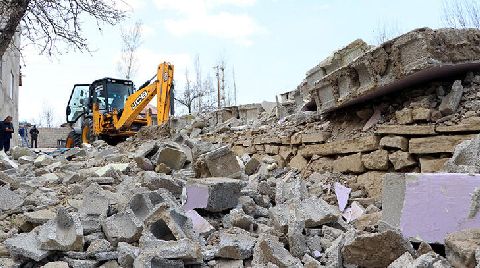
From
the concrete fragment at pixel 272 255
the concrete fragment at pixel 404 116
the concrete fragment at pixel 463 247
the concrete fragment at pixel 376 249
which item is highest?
the concrete fragment at pixel 404 116

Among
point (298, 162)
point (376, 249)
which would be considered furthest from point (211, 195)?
point (298, 162)

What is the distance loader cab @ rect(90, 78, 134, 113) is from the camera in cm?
1458

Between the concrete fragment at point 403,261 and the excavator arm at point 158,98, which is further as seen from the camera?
the excavator arm at point 158,98

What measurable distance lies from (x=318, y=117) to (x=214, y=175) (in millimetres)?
2292

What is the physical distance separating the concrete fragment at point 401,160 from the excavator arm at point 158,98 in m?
9.53

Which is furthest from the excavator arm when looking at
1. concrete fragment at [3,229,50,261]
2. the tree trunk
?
concrete fragment at [3,229,50,261]

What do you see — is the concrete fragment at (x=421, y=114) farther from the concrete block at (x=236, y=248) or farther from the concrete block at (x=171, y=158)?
the concrete block at (x=171, y=158)

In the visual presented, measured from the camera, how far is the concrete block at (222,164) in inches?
189

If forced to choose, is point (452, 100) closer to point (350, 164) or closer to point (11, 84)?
point (350, 164)

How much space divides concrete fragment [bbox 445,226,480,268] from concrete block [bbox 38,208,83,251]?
2.34 metres

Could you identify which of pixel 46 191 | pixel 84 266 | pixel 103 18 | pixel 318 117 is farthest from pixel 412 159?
pixel 103 18

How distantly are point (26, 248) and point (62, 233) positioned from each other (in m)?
0.27

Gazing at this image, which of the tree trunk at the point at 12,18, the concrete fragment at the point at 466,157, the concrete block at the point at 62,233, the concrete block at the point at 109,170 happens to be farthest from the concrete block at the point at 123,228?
the tree trunk at the point at 12,18

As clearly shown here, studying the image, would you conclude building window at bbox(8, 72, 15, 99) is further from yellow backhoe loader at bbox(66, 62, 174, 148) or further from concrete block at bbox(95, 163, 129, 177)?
concrete block at bbox(95, 163, 129, 177)
